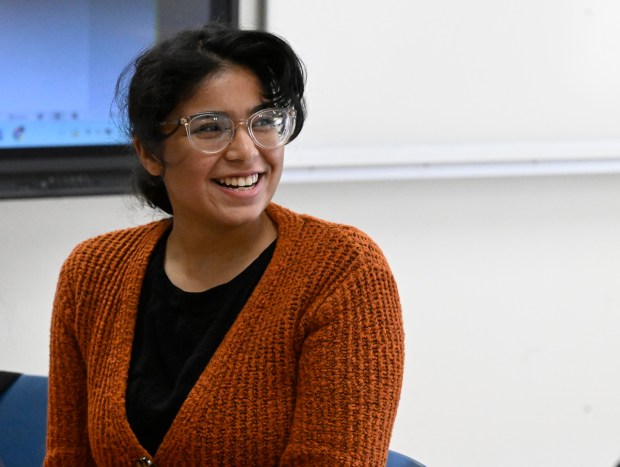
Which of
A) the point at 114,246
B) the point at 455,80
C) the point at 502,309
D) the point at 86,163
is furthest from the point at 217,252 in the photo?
the point at 502,309

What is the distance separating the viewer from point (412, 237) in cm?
253

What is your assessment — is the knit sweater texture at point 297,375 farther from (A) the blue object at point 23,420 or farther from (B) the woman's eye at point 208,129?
(A) the blue object at point 23,420

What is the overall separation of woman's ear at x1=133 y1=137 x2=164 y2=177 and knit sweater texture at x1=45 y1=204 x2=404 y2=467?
0.70 feet

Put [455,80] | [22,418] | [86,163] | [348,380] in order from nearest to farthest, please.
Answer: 1. [348,380]
2. [22,418]
3. [86,163]
4. [455,80]

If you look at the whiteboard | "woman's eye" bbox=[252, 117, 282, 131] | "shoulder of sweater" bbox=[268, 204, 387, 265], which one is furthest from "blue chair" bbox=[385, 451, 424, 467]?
the whiteboard

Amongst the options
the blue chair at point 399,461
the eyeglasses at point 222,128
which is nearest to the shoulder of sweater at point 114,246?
the eyeglasses at point 222,128

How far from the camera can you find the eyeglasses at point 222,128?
1434mm

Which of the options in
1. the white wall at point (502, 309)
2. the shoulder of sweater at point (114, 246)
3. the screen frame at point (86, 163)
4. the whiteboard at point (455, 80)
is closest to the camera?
the shoulder of sweater at point (114, 246)

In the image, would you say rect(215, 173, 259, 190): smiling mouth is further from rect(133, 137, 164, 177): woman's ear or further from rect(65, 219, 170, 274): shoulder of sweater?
rect(65, 219, 170, 274): shoulder of sweater

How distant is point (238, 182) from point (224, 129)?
83mm

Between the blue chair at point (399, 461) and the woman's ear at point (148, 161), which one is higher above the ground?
the woman's ear at point (148, 161)

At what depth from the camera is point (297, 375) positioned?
57.1 inches

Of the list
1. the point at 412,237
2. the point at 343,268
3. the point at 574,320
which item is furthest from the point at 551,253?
the point at 343,268

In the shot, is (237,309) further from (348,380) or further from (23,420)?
(23,420)
